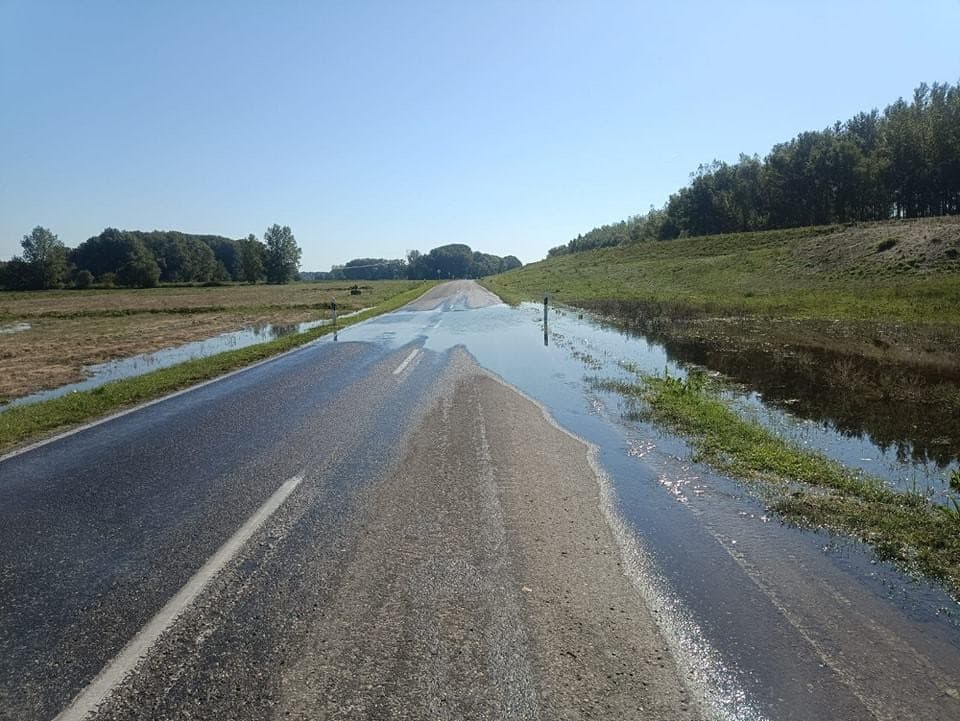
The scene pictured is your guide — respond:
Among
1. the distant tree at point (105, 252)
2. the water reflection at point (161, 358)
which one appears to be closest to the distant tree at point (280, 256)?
the distant tree at point (105, 252)

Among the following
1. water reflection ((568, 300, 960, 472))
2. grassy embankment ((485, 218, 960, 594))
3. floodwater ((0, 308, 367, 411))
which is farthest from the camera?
floodwater ((0, 308, 367, 411))

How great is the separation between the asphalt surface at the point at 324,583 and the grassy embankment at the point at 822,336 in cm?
226

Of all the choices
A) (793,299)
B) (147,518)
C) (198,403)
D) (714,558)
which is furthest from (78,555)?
(793,299)

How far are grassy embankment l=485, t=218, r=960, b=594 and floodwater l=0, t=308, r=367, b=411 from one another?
12.7 m

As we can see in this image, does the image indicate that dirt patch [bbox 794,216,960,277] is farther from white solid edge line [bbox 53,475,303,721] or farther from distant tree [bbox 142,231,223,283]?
distant tree [bbox 142,231,223,283]

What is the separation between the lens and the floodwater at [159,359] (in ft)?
45.3

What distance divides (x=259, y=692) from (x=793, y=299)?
110ft

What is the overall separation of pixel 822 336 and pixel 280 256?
13948cm

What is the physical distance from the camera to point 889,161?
215ft

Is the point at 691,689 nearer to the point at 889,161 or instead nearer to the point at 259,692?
the point at 259,692

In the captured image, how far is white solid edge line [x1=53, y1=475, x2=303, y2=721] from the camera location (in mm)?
3023

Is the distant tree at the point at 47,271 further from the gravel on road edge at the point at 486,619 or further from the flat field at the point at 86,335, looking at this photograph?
the gravel on road edge at the point at 486,619

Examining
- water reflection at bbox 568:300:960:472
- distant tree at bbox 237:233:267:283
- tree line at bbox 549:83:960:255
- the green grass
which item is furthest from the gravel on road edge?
distant tree at bbox 237:233:267:283

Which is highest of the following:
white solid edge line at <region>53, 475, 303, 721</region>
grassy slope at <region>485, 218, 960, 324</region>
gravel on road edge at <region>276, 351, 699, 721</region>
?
grassy slope at <region>485, 218, 960, 324</region>
